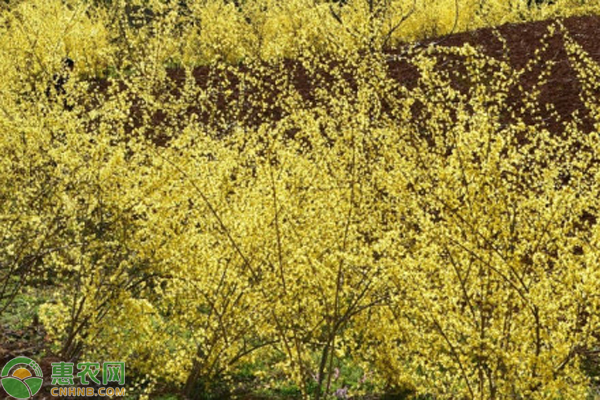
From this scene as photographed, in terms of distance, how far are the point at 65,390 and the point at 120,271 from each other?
1.07m

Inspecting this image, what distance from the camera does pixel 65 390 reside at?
16.1ft

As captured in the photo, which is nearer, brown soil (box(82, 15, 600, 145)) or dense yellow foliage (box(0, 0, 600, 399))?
dense yellow foliage (box(0, 0, 600, 399))

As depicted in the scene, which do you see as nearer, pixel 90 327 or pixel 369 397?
pixel 90 327

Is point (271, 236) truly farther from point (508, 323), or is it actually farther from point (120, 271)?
point (508, 323)

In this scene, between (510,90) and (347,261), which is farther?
(510,90)

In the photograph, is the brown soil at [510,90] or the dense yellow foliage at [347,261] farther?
the brown soil at [510,90]

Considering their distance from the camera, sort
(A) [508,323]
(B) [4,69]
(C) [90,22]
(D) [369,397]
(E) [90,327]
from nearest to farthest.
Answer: (A) [508,323] → (E) [90,327] → (D) [369,397] → (B) [4,69] → (C) [90,22]

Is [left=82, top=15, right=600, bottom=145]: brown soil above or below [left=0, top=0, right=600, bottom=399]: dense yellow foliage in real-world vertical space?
above

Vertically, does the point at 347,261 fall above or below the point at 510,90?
below

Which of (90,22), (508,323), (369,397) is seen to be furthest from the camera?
(90,22)

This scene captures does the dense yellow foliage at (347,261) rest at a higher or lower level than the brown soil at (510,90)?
lower

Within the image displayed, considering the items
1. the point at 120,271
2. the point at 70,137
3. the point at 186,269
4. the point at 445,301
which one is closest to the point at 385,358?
the point at 445,301

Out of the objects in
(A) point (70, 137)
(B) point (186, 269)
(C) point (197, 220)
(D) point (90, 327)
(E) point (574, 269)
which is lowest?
(E) point (574, 269)

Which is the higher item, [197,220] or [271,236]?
[197,220]
